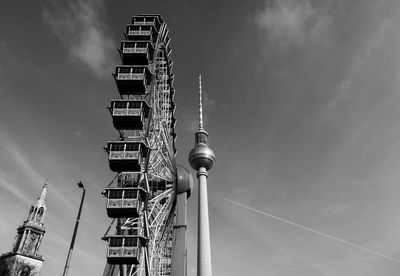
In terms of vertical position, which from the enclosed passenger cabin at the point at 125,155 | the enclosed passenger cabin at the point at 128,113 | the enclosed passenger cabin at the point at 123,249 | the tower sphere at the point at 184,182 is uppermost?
the enclosed passenger cabin at the point at 128,113

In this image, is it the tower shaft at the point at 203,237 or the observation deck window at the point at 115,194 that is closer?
the tower shaft at the point at 203,237

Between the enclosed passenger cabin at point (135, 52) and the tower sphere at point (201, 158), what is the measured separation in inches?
740

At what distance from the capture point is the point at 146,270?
5316cm

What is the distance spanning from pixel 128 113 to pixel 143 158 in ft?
26.1

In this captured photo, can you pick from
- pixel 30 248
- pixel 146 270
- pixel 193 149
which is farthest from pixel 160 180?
pixel 30 248

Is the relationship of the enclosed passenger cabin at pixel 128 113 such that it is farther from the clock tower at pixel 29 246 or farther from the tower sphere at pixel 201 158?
the clock tower at pixel 29 246

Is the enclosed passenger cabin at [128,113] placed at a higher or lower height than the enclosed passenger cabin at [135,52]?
lower

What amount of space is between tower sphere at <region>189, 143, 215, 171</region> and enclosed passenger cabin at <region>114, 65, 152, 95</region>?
1415 centimetres

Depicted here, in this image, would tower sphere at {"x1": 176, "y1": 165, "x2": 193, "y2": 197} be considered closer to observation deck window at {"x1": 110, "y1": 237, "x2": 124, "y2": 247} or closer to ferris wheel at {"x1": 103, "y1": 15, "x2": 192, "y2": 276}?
ferris wheel at {"x1": 103, "y1": 15, "x2": 192, "y2": 276}

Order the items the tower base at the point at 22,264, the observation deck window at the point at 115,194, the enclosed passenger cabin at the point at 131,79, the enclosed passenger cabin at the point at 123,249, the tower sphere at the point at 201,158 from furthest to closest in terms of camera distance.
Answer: the tower base at the point at 22,264, the enclosed passenger cabin at the point at 131,79, the tower sphere at the point at 201,158, the observation deck window at the point at 115,194, the enclosed passenger cabin at the point at 123,249

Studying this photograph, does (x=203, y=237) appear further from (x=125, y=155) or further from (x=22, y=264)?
(x=22, y=264)

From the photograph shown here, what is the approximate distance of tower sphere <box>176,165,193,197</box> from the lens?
2714 inches

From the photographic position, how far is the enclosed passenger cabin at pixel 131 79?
59.9 meters

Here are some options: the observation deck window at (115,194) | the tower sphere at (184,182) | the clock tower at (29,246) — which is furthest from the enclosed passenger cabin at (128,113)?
the clock tower at (29,246)
